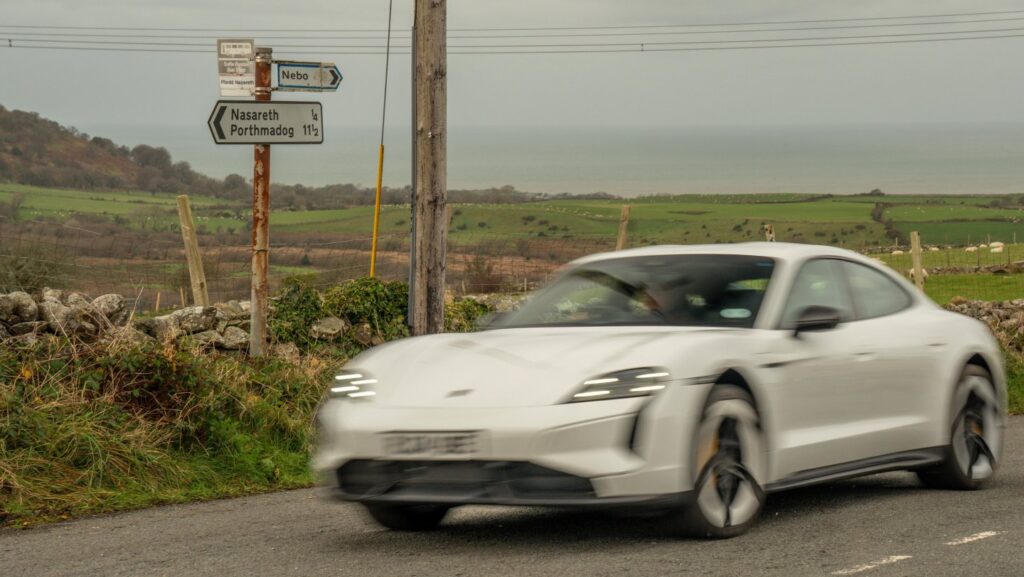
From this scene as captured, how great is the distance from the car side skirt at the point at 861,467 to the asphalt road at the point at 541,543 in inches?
8.2

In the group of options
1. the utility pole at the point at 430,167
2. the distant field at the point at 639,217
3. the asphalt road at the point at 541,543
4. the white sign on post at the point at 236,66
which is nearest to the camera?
the asphalt road at the point at 541,543

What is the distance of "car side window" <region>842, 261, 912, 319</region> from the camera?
893 cm

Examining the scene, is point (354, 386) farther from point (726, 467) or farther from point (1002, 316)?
point (1002, 316)

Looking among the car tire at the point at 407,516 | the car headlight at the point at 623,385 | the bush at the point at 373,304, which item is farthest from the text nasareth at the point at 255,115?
the car headlight at the point at 623,385

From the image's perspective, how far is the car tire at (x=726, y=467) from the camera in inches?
284

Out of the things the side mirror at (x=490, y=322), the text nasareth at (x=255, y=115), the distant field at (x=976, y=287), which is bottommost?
the distant field at (x=976, y=287)

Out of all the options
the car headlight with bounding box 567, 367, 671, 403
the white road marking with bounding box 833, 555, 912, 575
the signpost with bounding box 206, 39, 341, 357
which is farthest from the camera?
the signpost with bounding box 206, 39, 341, 357

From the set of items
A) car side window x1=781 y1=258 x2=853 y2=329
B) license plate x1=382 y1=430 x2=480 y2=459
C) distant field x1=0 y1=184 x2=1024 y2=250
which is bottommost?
distant field x1=0 y1=184 x2=1024 y2=250

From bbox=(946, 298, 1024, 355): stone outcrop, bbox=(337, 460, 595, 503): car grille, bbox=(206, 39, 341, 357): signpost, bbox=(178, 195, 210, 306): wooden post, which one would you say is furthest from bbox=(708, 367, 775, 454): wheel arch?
bbox=(946, 298, 1024, 355): stone outcrop

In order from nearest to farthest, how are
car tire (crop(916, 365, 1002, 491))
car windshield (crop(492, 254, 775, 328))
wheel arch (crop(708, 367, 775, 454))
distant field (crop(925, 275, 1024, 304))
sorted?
1. wheel arch (crop(708, 367, 775, 454))
2. car windshield (crop(492, 254, 775, 328))
3. car tire (crop(916, 365, 1002, 491))
4. distant field (crop(925, 275, 1024, 304))

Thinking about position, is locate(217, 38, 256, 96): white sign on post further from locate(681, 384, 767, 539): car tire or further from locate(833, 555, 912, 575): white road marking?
locate(833, 555, 912, 575): white road marking

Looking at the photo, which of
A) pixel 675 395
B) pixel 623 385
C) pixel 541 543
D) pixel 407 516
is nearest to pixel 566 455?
pixel 623 385

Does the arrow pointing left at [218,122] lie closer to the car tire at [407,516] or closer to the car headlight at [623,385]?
the car tire at [407,516]

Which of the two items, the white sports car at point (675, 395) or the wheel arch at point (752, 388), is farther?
the wheel arch at point (752, 388)
